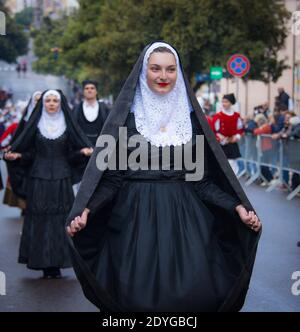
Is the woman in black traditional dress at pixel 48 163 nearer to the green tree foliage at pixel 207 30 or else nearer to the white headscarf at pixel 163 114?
the white headscarf at pixel 163 114

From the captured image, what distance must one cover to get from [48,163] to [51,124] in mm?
381

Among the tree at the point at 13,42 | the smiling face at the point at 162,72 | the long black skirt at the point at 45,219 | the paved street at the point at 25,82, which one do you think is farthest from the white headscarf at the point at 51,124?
the paved street at the point at 25,82

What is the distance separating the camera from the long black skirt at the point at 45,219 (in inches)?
391

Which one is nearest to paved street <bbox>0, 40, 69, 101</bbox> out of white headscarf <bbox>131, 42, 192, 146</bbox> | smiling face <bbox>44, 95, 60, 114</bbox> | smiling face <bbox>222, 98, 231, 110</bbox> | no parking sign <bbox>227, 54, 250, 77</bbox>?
no parking sign <bbox>227, 54, 250, 77</bbox>

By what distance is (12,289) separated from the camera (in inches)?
355

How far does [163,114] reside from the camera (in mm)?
5930

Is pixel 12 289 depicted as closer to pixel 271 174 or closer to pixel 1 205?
pixel 1 205

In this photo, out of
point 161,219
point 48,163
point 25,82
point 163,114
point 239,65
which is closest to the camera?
point 161,219

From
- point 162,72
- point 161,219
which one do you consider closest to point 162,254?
point 161,219

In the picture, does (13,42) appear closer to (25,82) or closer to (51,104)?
(25,82)

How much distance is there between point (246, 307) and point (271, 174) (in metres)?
12.6

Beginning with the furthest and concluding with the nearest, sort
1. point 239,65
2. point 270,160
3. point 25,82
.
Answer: point 25,82 → point 239,65 → point 270,160

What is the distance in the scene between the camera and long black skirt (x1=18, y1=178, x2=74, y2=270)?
32.6 ft

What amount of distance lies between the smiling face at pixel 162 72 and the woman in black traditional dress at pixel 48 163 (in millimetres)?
4170
